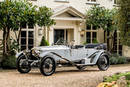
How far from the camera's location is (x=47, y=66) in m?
11.9

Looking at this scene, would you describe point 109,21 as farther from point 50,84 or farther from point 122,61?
point 50,84

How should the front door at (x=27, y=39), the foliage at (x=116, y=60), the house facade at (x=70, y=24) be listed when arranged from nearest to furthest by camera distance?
the front door at (x=27, y=39)
the house facade at (x=70, y=24)
the foliage at (x=116, y=60)

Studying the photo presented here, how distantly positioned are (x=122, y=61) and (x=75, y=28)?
3.42 metres

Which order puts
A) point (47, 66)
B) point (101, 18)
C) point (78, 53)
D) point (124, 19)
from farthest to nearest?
point (101, 18)
point (78, 53)
point (47, 66)
point (124, 19)

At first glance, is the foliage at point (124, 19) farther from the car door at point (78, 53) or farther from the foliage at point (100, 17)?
the foliage at point (100, 17)

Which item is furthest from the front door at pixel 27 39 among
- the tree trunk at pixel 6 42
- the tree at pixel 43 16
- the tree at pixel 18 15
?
the tree at pixel 43 16

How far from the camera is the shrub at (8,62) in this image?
14.9 m

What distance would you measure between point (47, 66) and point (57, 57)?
0.80 metres

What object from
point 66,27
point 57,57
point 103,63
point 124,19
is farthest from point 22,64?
point 66,27

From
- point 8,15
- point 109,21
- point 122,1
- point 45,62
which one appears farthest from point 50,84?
point 109,21

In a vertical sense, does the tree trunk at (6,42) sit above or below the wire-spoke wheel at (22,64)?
above

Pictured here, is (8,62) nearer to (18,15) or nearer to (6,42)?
(6,42)

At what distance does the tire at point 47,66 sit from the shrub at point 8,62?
3311 millimetres

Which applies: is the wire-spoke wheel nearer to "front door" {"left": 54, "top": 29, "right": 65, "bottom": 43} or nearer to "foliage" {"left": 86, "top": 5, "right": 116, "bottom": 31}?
"front door" {"left": 54, "top": 29, "right": 65, "bottom": 43}
